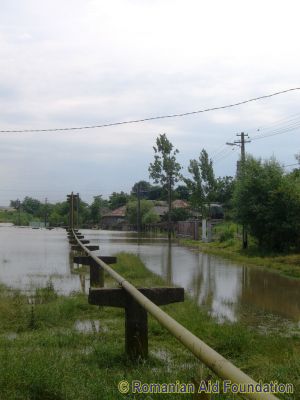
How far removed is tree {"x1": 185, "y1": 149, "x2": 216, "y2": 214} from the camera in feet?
164

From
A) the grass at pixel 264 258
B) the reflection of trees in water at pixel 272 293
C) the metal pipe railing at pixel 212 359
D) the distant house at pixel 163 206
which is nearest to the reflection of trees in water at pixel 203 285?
the reflection of trees in water at pixel 272 293

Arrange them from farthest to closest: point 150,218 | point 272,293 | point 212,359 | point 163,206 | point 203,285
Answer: point 163,206 < point 150,218 < point 203,285 < point 272,293 < point 212,359

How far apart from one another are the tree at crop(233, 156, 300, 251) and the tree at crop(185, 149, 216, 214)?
69.6ft

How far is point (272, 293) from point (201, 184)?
36.3 metres

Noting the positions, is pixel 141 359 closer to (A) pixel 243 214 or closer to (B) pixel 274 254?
(B) pixel 274 254

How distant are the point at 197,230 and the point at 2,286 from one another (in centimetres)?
3347

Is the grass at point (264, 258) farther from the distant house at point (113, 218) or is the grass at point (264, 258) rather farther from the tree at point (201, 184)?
the distant house at point (113, 218)

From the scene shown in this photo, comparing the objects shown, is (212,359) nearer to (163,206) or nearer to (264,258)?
(264,258)

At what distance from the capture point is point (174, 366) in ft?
19.3

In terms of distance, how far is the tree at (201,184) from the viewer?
1966 inches

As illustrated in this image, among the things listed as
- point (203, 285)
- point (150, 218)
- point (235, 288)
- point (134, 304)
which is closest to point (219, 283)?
point (203, 285)

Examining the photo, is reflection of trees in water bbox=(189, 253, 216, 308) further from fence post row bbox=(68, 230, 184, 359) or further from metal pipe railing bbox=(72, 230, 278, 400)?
metal pipe railing bbox=(72, 230, 278, 400)

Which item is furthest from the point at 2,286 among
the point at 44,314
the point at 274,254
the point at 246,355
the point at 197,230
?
the point at 197,230

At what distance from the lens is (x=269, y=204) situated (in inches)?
1011
